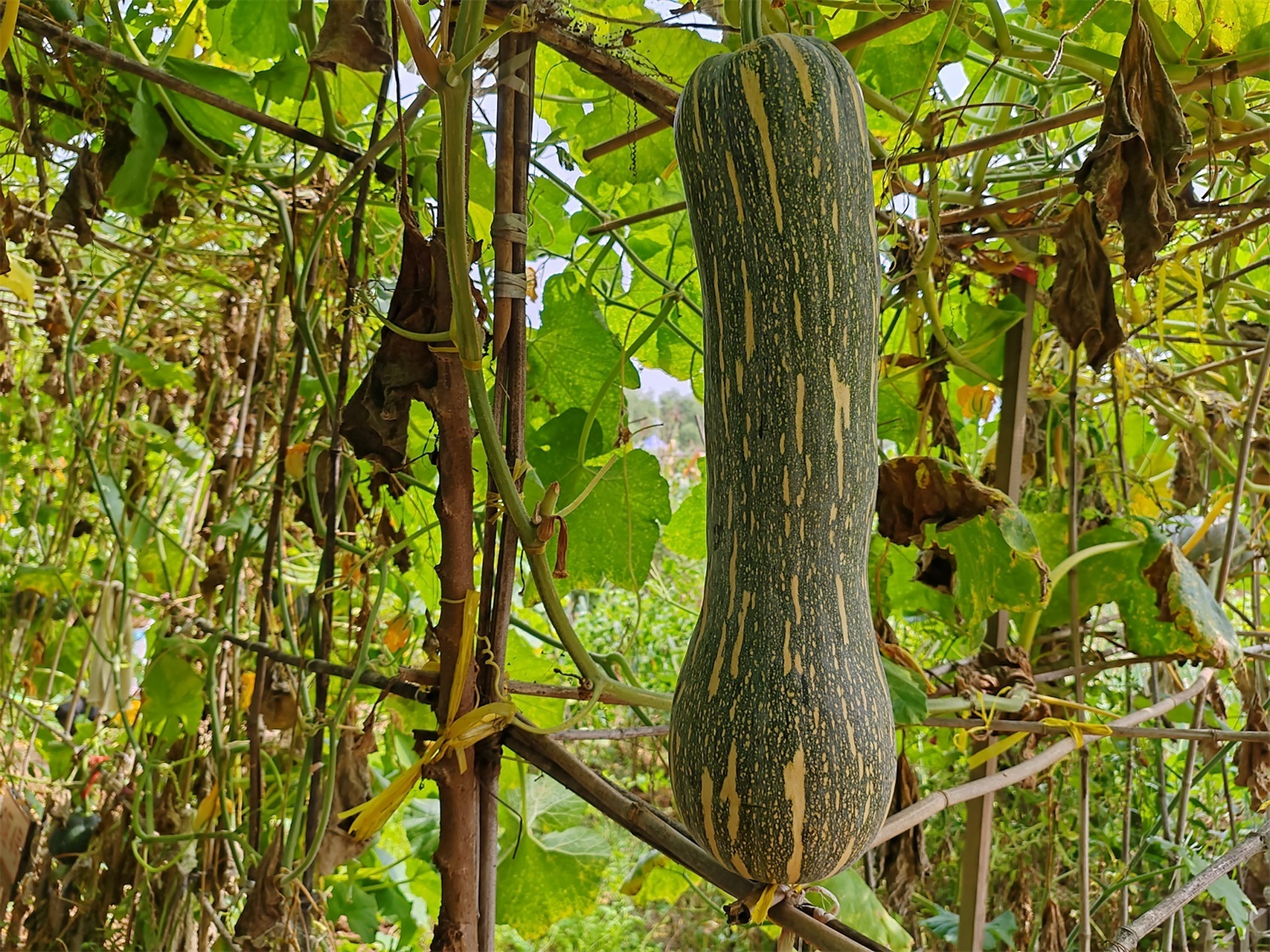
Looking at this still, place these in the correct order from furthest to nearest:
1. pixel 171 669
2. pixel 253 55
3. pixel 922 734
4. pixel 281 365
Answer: pixel 281 365 < pixel 922 734 < pixel 171 669 < pixel 253 55

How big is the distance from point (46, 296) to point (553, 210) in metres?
1.33

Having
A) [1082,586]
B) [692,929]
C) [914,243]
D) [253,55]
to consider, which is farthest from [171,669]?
[692,929]

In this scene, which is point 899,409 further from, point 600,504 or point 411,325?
point 411,325

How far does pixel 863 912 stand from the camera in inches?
42.6

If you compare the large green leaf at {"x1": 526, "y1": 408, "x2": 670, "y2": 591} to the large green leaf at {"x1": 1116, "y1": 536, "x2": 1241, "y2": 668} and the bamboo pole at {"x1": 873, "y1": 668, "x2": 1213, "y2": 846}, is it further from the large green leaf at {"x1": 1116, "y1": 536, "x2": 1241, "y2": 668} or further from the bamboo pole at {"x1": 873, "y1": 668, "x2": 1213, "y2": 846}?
the large green leaf at {"x1": 1116, "y1": 536, "x2": 1241, "y2": 668}

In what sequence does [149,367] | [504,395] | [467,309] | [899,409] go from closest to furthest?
1. [467,309]
2. [504,395]
3. [899,409]
4. [149,367]

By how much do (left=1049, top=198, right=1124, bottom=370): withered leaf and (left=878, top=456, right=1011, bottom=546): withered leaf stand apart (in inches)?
8.0

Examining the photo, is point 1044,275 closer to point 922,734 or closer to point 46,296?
point 922,734

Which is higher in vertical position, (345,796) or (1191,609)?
(1191,609)

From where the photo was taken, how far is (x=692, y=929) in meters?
3.55

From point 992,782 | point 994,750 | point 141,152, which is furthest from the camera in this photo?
point 141,152

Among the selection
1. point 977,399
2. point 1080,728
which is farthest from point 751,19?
point 977,399

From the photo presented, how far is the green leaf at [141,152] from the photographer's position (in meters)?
1.17

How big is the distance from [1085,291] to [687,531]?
80 cm
